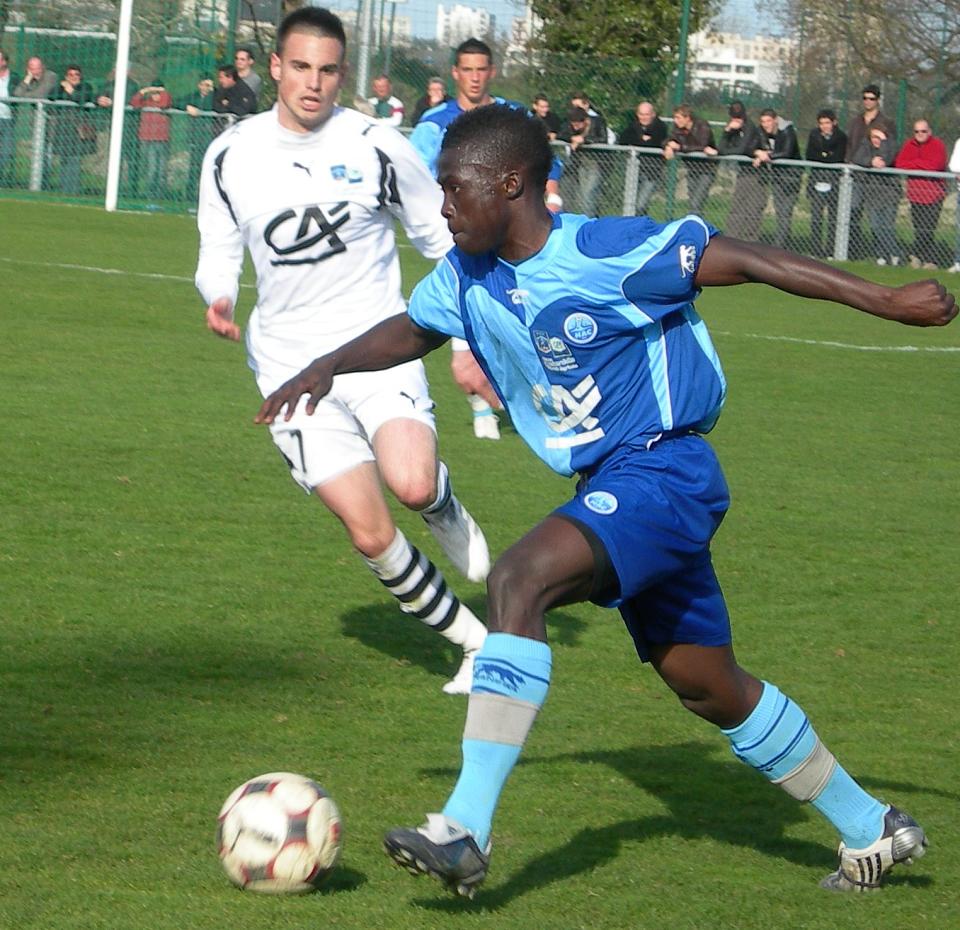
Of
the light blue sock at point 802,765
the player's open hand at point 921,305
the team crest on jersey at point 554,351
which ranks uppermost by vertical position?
the player's open hand at point 921,305

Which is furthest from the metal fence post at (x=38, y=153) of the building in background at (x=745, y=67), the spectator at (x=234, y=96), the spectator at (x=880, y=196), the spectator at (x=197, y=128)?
the spectator at (x=880, y=196)

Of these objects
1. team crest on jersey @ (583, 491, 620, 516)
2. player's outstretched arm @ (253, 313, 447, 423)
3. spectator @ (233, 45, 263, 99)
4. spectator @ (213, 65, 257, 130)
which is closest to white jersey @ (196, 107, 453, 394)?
player's outstretched arm @ (253, 313, 447, 423)

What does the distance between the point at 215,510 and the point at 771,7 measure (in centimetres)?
2527

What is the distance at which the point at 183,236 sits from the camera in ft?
68.5

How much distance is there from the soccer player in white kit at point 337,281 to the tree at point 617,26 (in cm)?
2295

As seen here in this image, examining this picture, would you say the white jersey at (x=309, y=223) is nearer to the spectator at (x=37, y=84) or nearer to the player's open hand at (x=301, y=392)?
the player's open hand at (x=301, y=392)

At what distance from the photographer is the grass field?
13.1ft

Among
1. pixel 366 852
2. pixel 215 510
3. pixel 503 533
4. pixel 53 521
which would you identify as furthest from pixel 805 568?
pixel 366 852

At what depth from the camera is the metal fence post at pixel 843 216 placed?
20.7m

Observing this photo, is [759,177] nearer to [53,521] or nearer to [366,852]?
[53,521]

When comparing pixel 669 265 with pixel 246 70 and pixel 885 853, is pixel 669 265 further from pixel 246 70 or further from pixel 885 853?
pixel 246 70

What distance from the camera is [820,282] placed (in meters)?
3.67

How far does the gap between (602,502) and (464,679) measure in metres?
2.00

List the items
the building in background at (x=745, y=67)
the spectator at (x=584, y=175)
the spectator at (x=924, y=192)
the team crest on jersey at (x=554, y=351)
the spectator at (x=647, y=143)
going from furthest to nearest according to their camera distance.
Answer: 1. the building in background at (x=745, y=67)
2. the spectator at (x=584, y=175)
3. the spectator at (x=647, y=143)
4. the spectator at (x=924, y=192)
5. the team crest on jersey at (x=554, y=351)
